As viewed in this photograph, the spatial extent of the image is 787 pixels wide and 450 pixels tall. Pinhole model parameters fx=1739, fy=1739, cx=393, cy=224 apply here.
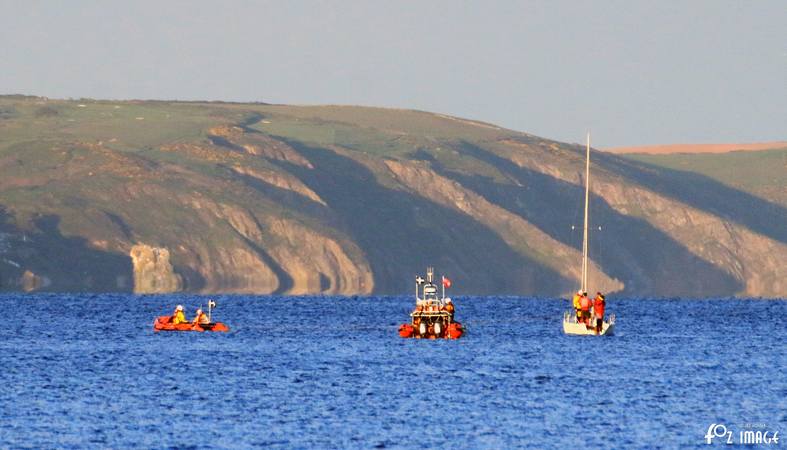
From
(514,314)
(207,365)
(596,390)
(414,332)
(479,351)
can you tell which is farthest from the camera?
(514,314)

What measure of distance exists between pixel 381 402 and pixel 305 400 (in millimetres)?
3424

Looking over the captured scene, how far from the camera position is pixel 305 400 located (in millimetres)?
78250

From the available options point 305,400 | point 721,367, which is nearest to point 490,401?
point 305,400

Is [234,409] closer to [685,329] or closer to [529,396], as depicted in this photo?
[529,396]

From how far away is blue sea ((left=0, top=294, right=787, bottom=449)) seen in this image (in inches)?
2643

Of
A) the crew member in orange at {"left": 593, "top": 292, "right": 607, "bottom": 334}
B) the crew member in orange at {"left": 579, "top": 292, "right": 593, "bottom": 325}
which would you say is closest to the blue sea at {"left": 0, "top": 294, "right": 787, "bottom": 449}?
the crew member in orange at {"left": 593, "top": 292, "right": 607, "bottom": 334}

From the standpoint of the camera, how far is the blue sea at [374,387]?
67.1 meters

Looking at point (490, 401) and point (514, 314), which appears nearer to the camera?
point (490, 401)

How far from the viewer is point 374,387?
85.1 metres
